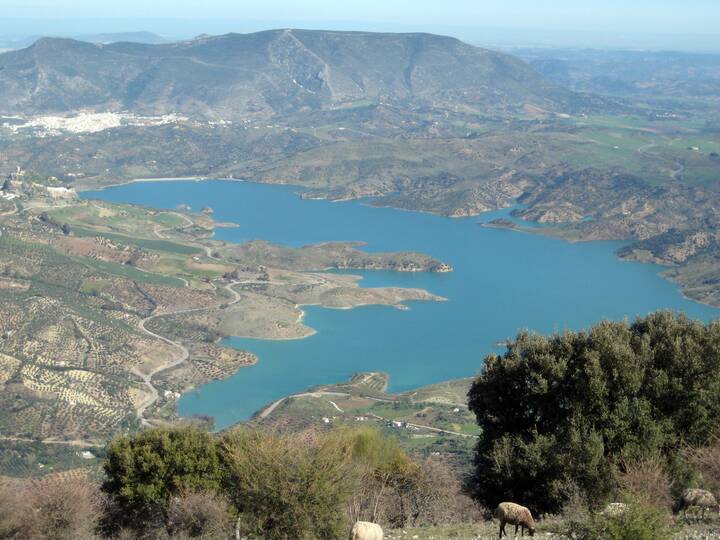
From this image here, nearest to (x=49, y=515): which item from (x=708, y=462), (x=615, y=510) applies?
(x=615, y=510)

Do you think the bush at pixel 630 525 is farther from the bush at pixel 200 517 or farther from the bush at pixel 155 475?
the bush at pixel 155 475

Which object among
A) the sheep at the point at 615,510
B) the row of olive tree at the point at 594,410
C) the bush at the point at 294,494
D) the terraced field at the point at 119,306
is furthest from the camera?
the terraced field at the point at 119,306

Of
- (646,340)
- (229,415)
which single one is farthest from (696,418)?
(229,415)

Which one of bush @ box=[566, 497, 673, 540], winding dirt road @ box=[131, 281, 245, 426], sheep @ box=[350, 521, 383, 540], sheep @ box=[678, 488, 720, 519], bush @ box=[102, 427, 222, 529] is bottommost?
winding dirt road @ box=[131, 281, 245, 426]

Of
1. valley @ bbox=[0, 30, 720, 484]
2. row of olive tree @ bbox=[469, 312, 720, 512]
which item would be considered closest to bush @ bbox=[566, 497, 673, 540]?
row of olive tree @ bbox=[469, 312, 720, 512]

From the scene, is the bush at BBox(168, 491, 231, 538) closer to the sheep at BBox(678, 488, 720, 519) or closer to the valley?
the sheep at BBox(678, 488, 720, 519)

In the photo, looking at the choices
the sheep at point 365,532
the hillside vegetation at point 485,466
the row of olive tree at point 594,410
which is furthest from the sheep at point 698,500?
the sheep at point 365,532
